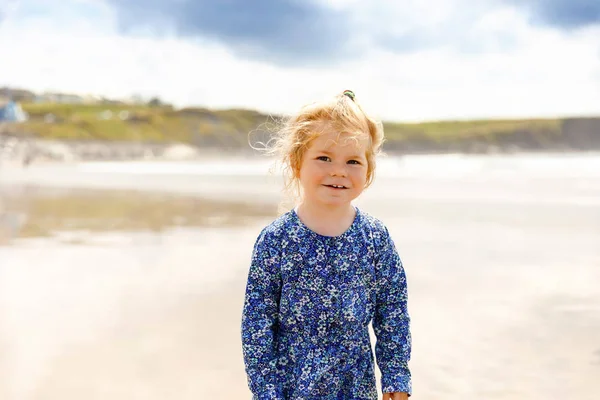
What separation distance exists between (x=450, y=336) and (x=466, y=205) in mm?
9842

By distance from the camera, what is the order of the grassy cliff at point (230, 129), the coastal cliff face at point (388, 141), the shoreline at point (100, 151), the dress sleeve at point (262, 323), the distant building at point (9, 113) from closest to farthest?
the dress sleeve at point (262, 323) → the shoreline at point (100, 151) → the coastal cliff face at point (388, 141) → the grassy cliff at point (230, 129) → the distant building at point (9, 113)

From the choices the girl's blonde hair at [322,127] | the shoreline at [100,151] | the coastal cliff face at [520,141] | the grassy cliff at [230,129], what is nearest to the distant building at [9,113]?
the grassy cliff at [230,129]

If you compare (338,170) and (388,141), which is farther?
(388,141)

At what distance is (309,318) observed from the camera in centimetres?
228

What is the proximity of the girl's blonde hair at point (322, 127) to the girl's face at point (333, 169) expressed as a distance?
3 cm

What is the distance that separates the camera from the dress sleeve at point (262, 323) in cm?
226

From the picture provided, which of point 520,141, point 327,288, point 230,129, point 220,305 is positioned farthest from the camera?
point 520,141

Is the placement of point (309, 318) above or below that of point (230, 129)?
below

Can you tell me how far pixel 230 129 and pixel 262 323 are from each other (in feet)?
322

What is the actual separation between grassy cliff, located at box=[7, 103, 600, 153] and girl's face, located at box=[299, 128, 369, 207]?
6697cm

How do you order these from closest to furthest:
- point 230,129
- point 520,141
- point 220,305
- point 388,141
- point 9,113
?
point 220,305, point 9,113, point 230,129, point 388,141, point 520,141

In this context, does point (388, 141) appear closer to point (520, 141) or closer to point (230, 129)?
point (230, 129)

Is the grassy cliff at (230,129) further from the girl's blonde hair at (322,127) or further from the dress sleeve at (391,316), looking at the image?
the dress sleeve at (391,316)

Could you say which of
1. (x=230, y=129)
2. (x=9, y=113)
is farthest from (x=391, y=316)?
(x=230, y=129)
